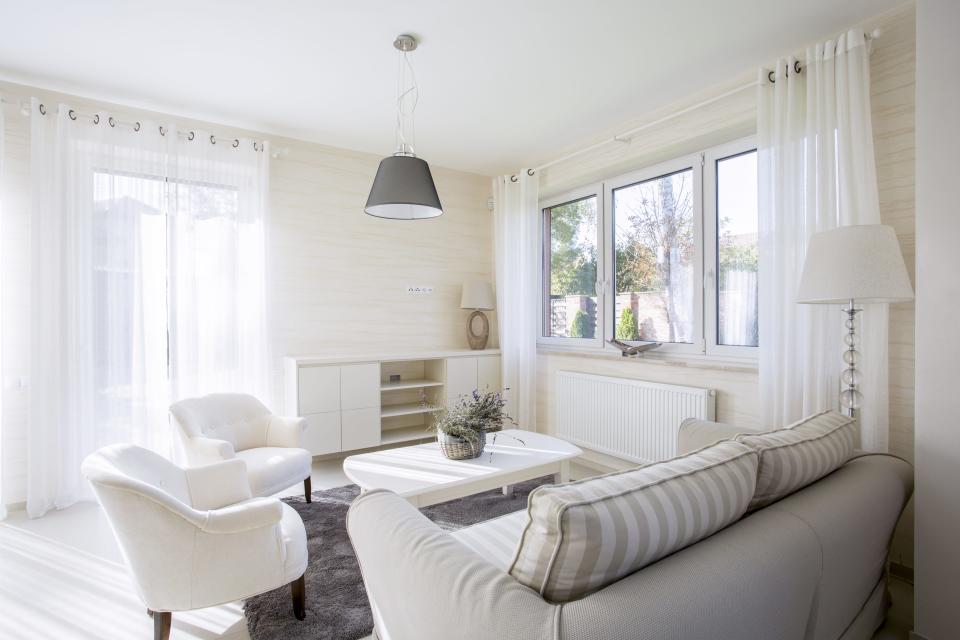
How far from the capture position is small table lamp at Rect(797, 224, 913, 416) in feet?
6.07

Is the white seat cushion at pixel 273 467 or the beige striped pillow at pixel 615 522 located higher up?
the beige striped pillow at pixel 615 522

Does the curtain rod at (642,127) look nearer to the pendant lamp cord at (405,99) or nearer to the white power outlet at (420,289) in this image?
the pendant lamp cord at (405,99)

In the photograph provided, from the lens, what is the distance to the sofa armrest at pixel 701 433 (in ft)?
6.89

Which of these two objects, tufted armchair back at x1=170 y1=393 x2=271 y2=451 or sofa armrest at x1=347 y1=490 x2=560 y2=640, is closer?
sofa armrest at x1=347 y1=490 x2=560 y2=640

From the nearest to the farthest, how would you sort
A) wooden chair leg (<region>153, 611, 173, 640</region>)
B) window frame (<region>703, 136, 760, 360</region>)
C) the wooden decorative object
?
wooden chair leg (<region>153, 611, 173, 640</region>) → window frame (<region>703, 136, 760, 360</region>) → the wooden decorative object

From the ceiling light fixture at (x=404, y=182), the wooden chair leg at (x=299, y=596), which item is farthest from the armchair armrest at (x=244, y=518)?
the ceiling light fixture at (x=404, y=182)

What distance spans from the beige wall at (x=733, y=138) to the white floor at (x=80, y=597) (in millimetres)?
962

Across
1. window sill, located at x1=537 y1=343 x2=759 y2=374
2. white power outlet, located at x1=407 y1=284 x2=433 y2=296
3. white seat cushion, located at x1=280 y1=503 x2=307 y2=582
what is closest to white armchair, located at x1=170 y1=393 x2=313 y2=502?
white seat cushion, located at x1=280 y1=503 x2=307 y2=582

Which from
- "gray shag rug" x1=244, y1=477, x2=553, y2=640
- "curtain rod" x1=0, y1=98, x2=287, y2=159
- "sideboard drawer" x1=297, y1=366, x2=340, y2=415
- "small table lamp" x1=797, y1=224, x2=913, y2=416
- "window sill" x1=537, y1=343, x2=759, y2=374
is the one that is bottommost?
"gray shag rug" x1=244, y1=477, x2=553, y2=640

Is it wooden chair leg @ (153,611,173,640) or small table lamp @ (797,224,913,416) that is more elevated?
small table lamp @ (797,224,913,416)

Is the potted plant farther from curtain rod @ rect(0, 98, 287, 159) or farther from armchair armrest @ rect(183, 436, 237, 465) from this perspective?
curtain rod @ rect(0, 98, 287, 159)

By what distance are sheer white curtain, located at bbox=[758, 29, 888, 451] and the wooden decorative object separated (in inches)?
99.6

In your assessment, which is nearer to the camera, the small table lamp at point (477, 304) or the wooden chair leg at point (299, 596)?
the wooden chair leg at point (299, 596)

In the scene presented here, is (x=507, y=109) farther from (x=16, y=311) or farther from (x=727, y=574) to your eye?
(x=16, y=311)
